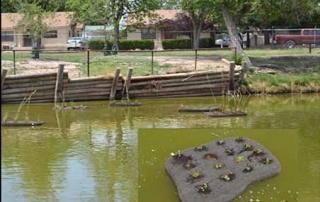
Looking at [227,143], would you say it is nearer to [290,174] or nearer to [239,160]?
[239,160]

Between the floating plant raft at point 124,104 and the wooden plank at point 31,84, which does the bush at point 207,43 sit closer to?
the wooden plank at point 31,84

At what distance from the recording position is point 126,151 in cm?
987

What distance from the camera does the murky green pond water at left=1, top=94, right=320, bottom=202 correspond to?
687 cm

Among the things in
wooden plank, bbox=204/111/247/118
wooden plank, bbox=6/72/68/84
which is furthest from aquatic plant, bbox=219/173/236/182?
wooden plank, bbox=6/72/68/84

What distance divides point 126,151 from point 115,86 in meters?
9.00

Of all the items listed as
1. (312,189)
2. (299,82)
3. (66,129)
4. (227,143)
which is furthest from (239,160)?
(299,82)

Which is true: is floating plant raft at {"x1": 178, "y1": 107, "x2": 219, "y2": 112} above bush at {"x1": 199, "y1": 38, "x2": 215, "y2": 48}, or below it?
below

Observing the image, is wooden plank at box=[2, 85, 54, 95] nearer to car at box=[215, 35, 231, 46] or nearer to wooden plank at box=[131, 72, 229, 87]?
wooden plank at box=[131, 72, 229, 87]

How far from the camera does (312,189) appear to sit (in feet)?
23.8

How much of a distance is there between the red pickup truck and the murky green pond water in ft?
87.9

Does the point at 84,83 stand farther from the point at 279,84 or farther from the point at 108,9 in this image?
the point at 108,9

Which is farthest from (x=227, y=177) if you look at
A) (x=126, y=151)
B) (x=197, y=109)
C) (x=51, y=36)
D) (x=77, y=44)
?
(x=51, y=36)

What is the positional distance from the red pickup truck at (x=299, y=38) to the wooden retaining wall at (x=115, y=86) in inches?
907

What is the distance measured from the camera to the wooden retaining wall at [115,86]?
58.4ft
